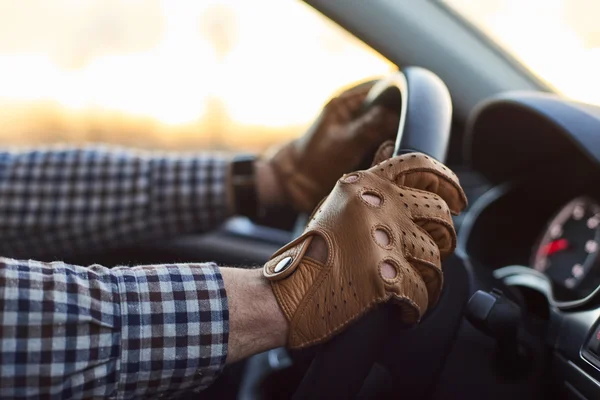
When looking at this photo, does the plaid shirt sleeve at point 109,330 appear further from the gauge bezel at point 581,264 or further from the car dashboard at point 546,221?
the gauge bezel at point 581,264

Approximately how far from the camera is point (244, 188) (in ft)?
5.59

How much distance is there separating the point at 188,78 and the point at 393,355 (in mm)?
2440

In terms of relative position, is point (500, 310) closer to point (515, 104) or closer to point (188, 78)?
point (515, 104)

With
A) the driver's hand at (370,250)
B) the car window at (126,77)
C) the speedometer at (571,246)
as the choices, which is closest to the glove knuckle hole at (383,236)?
the driver's hand at (370,250)

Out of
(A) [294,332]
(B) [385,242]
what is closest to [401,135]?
(B) [385,242]

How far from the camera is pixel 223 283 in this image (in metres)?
0.96

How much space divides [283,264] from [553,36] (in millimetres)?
1068

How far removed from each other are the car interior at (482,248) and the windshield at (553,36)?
0.20ft

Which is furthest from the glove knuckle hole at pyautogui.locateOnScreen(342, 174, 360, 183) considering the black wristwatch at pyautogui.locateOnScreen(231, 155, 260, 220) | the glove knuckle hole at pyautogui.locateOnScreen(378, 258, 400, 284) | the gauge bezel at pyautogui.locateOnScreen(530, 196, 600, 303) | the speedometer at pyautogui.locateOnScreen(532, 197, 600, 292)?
the black wristwatch at pyautogui.locateOnScreen(231, 155, 260, 220)

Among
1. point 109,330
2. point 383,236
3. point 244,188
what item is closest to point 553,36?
point 244,188

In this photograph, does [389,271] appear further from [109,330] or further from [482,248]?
[482,248]

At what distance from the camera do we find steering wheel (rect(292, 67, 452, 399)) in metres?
0.88

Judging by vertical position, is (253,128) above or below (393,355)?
below

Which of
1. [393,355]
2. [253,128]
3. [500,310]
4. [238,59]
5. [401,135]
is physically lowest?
[253,128]
